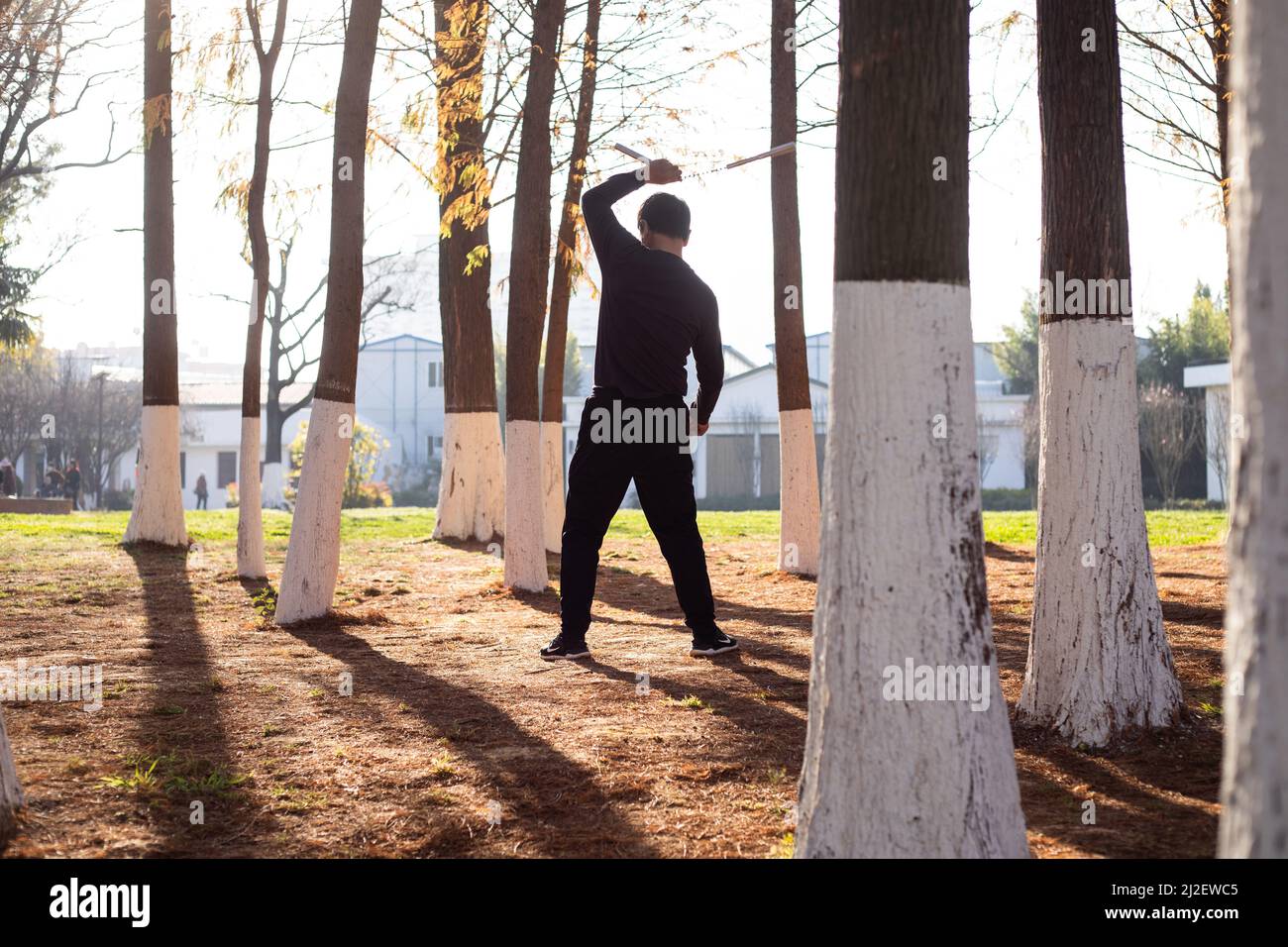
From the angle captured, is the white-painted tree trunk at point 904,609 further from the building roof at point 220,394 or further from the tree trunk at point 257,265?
the building roof at point 220,394

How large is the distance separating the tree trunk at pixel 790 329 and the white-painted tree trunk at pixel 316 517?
4146mm

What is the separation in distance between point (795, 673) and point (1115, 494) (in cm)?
192

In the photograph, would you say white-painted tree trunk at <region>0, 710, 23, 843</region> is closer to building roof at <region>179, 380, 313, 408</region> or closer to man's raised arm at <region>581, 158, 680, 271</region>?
man's raised arm at <region>581, 158, 680, 271</region>

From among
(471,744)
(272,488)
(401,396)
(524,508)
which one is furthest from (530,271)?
(401,396)

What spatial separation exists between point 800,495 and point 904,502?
756cm

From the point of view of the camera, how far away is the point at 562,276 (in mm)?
11883

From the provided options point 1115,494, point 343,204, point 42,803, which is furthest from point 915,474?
point 343,204

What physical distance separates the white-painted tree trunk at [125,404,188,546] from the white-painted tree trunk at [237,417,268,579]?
2961 millimetres

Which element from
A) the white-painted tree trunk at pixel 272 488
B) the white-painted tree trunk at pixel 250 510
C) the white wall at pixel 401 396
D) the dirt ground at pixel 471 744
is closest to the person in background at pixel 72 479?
the white-painted tree trunk at pixel 272 488

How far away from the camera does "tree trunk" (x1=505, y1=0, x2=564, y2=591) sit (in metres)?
8.77

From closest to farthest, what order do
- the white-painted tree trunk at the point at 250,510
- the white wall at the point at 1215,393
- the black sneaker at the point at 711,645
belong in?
the black sneaker at the point at 711,645 < the white-painted tree trunk at the point at 250,510 < the white wall at the point at 1215,393

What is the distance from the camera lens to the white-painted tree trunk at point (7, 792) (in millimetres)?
3383

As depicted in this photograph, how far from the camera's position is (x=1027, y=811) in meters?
3.70

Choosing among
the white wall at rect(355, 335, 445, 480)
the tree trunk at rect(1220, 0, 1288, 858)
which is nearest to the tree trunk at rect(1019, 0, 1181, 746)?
the tree trunk at rect(1220, 0, 1288, 858)
